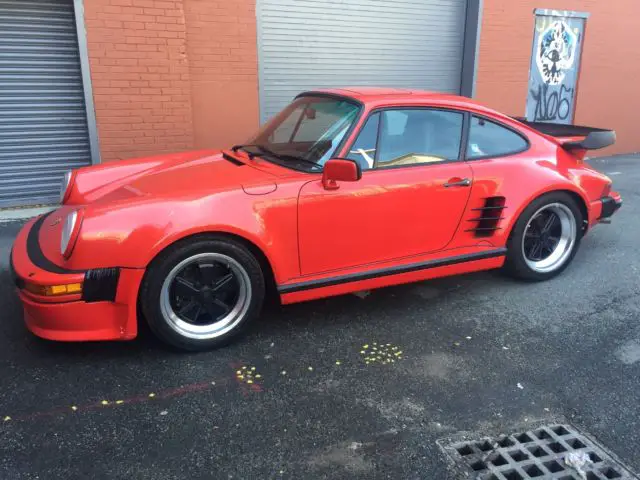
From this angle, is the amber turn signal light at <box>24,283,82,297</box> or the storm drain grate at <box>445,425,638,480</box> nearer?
the storm drain grate at <box>445,425,638,480</box>

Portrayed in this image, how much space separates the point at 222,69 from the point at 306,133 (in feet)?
11.4

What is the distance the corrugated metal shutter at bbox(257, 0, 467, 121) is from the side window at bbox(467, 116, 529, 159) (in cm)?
374

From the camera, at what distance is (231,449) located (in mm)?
2396

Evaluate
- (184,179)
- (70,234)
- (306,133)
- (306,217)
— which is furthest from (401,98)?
(70,234)

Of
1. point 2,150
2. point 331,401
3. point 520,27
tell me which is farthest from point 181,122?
point 520,27

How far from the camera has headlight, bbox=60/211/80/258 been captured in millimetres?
2859

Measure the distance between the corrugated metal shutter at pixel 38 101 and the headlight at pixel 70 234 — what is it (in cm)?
389

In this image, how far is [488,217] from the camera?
3.89 metres

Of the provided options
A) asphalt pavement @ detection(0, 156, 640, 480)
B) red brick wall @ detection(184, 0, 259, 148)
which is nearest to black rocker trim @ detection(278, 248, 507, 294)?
asphalt pavement @ detection(0, 156, 640, 480)

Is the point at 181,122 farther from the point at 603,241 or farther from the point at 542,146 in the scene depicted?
the point at 603,241

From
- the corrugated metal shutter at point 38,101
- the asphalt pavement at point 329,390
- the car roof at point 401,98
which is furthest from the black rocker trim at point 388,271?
the corrugated metal shutter at point 38,101

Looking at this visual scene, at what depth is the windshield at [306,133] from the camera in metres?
A: 3.49

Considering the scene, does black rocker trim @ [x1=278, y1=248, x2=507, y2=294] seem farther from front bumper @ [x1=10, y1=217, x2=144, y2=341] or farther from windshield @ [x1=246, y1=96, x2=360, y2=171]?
front bumper @ [x1=10, y1=217, x2=144, y2=341]

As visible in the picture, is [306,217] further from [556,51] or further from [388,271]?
[556,51]
